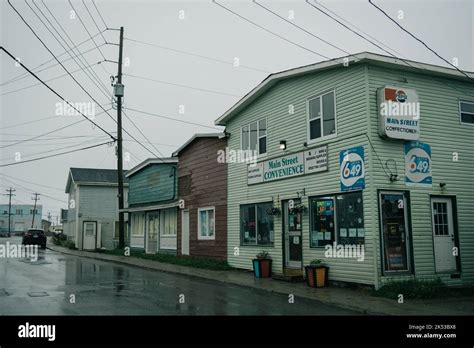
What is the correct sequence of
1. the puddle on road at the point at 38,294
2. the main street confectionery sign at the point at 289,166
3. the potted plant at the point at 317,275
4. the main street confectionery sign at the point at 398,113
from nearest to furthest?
the puddle on road at the point at 38,294
the main street confectionery sign at the point at 398,113
the potted plant at the point at 317,275
the main street confectionery sign at the point at 289,166

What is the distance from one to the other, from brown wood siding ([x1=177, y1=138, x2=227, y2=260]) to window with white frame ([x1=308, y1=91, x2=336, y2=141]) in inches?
239

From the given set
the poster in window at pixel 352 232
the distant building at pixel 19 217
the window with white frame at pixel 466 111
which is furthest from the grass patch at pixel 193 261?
the distant building at pixel 19 217

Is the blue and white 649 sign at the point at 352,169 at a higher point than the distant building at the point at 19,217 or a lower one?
lower

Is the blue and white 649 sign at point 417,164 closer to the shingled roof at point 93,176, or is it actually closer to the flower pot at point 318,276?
the flower pot at point 318,276

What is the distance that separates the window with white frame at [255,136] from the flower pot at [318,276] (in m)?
5.60

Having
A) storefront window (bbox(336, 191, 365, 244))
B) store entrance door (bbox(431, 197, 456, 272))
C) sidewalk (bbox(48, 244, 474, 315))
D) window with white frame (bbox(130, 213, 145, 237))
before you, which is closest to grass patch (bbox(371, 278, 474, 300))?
sidewalk (bbox(48, 244, 474, 315))

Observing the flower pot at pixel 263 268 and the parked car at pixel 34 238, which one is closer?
the flower pot at pixel 263 268

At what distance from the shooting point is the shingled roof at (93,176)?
4210 centimetres

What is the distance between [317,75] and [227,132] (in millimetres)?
6260

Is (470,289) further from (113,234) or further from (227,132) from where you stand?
(113,234)

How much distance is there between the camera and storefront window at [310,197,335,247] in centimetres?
1459

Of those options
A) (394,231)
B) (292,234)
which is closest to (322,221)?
(292,234)

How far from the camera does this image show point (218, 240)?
68.8 ft

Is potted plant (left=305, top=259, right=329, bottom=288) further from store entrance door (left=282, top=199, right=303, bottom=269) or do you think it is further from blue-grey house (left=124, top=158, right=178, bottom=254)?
blue-grey house (left=124, top=158, right=178, bottom=254)
